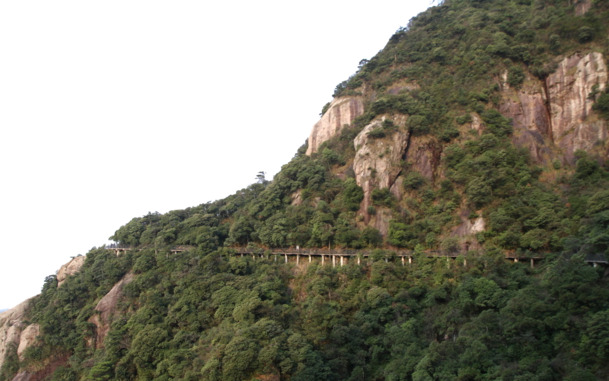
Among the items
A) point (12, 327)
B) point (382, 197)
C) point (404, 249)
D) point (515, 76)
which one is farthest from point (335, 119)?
point (12, 327)

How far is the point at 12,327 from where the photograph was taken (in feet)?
137

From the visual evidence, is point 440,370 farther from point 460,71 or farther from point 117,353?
point 460,71

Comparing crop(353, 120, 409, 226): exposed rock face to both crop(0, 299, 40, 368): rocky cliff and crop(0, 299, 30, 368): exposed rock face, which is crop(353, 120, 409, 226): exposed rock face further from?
crop(0, 299, 30, 368): exposed rock face

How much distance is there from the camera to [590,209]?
2636cm

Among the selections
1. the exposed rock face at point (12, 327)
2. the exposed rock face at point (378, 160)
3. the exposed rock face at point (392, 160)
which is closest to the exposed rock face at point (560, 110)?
the exposed rock face at point (392, 160)

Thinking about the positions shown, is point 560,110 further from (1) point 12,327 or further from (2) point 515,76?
(1) point 12,327

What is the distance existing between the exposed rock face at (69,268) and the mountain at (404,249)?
0.99 ft

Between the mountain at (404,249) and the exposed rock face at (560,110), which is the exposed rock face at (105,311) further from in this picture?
the exposed rock face at (560,110)

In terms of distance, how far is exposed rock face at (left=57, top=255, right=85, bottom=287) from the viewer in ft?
154

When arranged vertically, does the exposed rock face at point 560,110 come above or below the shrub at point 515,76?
→ below

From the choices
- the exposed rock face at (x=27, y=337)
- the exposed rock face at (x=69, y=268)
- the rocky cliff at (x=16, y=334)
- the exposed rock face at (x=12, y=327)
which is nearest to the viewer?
the exposed rock face at (x=27, y=337)

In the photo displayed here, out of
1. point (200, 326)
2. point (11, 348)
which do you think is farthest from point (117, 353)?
point (11, 348)

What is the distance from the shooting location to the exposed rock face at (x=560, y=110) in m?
34.4

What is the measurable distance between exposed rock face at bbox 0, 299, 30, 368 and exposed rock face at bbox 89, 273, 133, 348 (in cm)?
860
